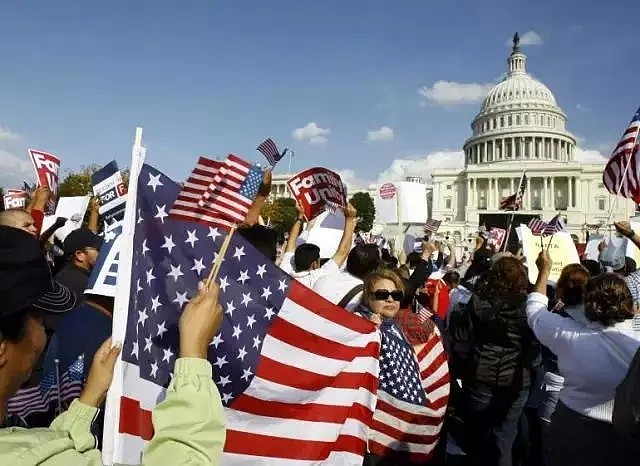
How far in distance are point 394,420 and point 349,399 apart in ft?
1.70

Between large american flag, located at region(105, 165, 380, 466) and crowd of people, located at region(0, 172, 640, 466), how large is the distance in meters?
0.30

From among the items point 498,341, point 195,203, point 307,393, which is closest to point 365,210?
point 498,341

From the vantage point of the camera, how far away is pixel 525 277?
4.15 m

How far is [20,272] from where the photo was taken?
4.51ft

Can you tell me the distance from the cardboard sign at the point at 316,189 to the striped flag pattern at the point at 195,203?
317 cm

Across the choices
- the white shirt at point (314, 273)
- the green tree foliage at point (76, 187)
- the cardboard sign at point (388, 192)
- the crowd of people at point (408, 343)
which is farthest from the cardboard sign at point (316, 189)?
the green tree foliage at point (76, 187)

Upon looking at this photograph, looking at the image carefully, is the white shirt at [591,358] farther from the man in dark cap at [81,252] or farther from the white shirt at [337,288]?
the man in dark cap at [81,252]

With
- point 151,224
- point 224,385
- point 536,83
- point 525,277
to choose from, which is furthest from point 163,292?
point 536,83

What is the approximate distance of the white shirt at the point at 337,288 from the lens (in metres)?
3.64

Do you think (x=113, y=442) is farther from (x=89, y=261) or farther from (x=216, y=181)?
(x=89, y=261)

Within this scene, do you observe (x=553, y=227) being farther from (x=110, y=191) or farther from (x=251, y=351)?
(x=251, y=351)

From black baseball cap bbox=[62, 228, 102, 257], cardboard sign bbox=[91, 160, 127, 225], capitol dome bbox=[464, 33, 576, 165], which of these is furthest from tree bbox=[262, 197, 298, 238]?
black baseball cap bbox=[62, 228, 102, 257]

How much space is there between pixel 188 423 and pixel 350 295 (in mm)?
2334

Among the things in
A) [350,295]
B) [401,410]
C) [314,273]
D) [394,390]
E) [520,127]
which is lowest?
[401,410]
